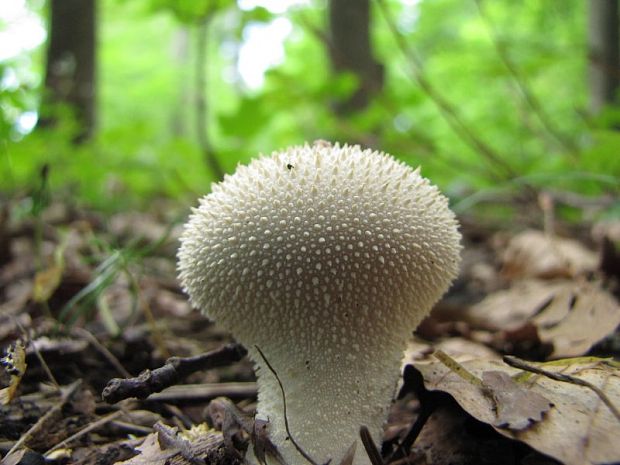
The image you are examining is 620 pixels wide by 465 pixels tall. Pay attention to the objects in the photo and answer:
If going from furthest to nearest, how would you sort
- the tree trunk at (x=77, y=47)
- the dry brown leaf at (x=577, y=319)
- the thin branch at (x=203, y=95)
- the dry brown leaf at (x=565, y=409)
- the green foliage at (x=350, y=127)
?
the tree trunk at (x=77, y=47) → the thin branch at (x=203, y=95) → the green foliage at (x=350, y=127) → the dry brown leaf at (x=577, y=319) → the dry brown leaf at (x=565, y=409)

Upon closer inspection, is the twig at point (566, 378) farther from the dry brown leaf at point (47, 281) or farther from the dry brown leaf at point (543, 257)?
the dry brown leaf at point (47, 281)

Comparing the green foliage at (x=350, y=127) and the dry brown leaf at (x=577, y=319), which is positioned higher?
the green foliage at (x=350, y=127)

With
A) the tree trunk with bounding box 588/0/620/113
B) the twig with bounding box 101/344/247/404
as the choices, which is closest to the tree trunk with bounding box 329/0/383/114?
the tree trunk with bounding box 588/0/620/113

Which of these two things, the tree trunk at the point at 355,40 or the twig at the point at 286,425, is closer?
the twig at the point at 286,425

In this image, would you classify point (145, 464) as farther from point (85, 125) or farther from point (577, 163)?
point (85, 125)

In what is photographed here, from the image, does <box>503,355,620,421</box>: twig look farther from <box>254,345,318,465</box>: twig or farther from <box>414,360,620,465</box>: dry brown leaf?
<box>254,345,318,465</box>: twig

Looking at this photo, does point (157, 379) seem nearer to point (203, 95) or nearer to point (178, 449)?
point (178, 449)

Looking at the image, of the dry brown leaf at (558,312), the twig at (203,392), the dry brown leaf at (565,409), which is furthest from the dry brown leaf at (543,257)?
the twig at (203,392)
